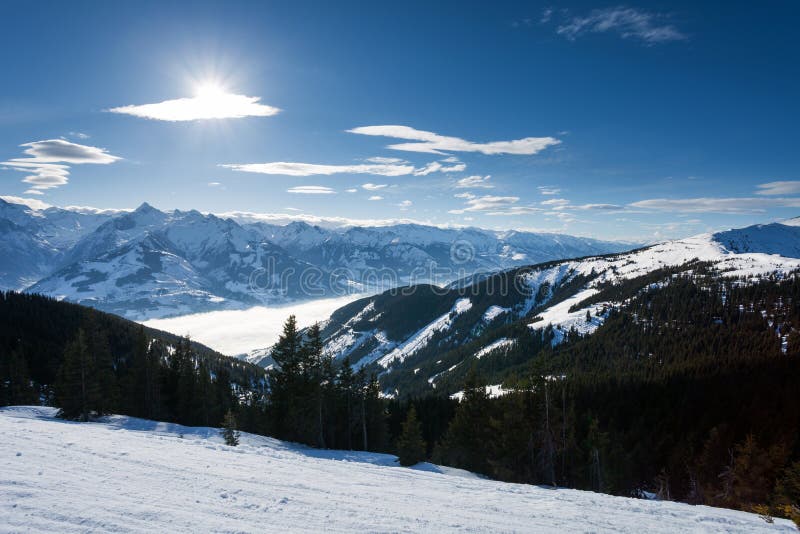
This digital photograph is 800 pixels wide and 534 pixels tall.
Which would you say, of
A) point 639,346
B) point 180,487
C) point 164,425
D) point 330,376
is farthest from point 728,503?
point 639,346

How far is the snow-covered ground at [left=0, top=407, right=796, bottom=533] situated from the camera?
9.51 m

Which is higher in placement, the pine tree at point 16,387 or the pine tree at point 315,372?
the pine tree at point 315,372

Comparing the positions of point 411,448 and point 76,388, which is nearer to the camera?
point 411,448

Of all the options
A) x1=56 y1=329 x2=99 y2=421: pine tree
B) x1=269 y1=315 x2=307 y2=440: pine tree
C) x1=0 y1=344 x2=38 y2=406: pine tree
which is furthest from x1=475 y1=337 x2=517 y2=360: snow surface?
x1=56 y1=329 x2=99 y2=421: pine tree

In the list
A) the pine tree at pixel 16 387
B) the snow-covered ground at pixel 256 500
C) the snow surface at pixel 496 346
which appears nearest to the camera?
the snow-covered ground at pixel 256 500

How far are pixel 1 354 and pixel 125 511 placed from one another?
113241 mm

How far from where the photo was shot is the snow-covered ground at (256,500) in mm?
9508

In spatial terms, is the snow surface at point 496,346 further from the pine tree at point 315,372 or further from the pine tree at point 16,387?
the pine tree at point 16,387

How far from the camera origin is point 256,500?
11750 millimetres

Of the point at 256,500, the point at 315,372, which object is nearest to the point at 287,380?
the point at 315,372

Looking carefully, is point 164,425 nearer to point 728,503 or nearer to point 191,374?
point 191,374

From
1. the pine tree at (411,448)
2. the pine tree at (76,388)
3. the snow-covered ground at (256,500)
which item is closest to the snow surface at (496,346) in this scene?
the pine tree at (411,448)

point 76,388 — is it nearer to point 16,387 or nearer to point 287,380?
point 287,380

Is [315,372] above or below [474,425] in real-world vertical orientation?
above
